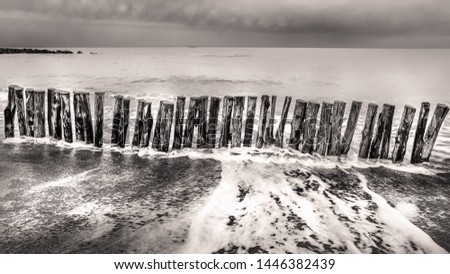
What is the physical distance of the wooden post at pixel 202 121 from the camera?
221 inches

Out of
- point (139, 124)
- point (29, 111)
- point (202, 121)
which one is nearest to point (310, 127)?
point (202, 121)

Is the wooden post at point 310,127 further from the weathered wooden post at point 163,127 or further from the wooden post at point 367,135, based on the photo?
the weathered wooden post at point 163,127

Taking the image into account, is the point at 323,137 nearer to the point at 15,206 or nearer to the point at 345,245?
the point at 345,245

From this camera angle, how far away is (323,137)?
5.68 meters

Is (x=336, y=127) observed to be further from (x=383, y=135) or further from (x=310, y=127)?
(x=383, y=135)

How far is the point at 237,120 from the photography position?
5766 mm

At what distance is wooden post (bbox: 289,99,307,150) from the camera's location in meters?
5.55

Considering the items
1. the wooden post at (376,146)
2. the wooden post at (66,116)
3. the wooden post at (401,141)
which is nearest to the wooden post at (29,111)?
the wooden post at (66,116)

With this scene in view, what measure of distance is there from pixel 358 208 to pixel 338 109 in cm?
200

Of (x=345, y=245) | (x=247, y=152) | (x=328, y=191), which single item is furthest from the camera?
(x=247, y=152)

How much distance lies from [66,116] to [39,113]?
1.93 feet

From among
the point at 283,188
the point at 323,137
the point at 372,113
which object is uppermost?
the point at 372,113

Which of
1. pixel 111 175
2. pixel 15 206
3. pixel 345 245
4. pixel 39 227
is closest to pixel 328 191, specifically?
pixel 345 245

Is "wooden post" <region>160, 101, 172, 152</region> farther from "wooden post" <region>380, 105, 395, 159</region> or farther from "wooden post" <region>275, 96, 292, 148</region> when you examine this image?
"wooden post" <region>380, 105, 395, 159</region>
